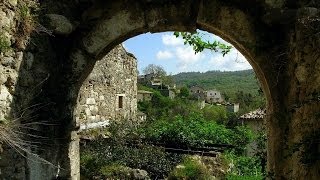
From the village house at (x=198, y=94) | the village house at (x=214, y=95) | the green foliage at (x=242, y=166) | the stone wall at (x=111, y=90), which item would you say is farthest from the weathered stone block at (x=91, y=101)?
the village house at (x=214, y=95)

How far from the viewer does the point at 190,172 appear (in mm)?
9555

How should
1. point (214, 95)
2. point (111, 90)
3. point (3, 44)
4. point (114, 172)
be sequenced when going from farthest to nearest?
point (214, 95), point (111, 90), point (114, 172), point (3, 44)

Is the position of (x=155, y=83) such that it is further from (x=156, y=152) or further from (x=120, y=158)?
(x=120, y=158)

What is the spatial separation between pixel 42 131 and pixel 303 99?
2436 millimetres

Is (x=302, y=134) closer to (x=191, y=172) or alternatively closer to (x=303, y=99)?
(x=303, y=99)

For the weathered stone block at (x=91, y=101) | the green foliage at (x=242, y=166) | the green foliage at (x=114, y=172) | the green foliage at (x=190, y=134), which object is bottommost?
the green foliage at (x=242, y=166)

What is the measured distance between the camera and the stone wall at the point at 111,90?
11.8 metres

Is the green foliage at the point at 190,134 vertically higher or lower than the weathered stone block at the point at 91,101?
lower

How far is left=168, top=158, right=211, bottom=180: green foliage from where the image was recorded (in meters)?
9.47

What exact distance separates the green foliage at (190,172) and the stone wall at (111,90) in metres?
2.83

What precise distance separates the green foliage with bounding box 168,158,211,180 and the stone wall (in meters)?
2.83

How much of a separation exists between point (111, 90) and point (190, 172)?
16.6 feet

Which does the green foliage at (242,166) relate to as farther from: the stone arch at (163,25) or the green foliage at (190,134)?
the stone arch at (163,25)

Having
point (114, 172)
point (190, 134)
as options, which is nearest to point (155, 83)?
point (190, 134)
